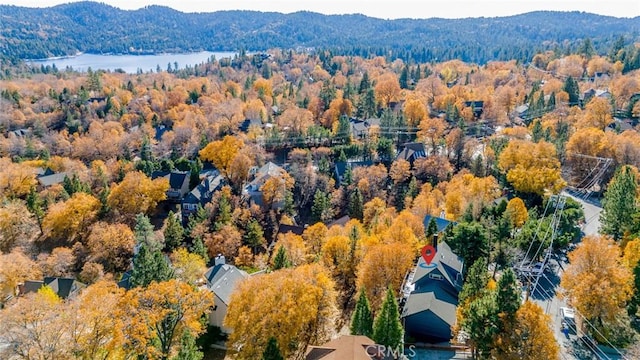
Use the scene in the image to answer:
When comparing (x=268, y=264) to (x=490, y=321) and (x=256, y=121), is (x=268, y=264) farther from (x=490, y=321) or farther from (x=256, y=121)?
(x=256, y=121)

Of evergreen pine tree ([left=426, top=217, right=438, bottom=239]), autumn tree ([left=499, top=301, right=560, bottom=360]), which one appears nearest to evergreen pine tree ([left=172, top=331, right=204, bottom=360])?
autumn tree ([left=499, top=301, right=560, bottom=360])

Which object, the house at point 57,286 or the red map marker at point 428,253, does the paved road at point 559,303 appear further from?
the house at point 57,286

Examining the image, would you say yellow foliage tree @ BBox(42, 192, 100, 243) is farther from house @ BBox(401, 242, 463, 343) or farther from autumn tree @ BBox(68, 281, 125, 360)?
house @ BBox(401, 242, 463, 343)

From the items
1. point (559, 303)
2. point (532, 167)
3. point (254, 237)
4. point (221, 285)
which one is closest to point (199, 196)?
point (254, 237)

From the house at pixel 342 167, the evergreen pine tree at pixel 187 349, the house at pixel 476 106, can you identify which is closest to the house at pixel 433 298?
the evergreen pine tree at pixel 187 349

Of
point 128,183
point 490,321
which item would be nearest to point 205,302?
point 490,321

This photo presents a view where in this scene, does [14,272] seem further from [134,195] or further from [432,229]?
[432,229]
